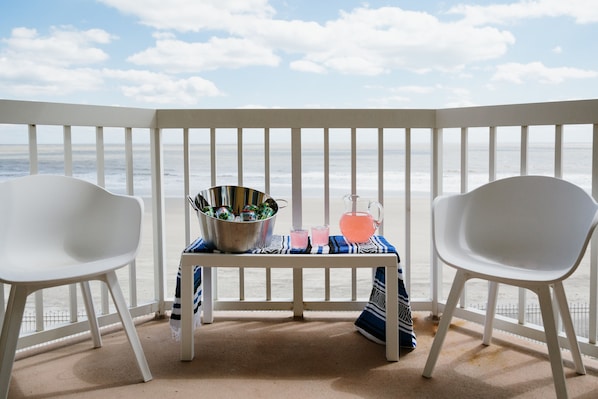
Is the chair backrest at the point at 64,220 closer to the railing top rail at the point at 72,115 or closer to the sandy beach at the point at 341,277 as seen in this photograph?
the railing top rail at the point at 72,115

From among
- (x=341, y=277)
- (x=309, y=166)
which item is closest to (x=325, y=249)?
(x=341, y=277)

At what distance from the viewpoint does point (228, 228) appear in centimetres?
179

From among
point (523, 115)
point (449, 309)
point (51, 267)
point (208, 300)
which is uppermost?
point (523, 115)

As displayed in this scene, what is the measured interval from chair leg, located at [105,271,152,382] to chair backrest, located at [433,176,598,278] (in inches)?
39.2

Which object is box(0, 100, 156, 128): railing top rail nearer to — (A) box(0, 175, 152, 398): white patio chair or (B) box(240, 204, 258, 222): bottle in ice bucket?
(A) box(0, 175, 152, 398): white patio chair

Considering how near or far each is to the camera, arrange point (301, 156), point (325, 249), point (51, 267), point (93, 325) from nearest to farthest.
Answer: point (51, 267), point (325, 249), point (93, 325), point (301, 156)

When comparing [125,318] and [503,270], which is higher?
[503,270]

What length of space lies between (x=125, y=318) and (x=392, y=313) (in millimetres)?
865

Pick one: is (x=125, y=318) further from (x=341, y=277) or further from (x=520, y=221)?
(x=341, y=277)

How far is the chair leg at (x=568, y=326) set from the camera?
1.63 meters

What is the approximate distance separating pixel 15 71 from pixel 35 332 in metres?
10.8

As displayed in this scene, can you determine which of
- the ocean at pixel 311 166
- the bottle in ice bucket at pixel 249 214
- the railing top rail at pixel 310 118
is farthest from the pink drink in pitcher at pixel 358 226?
the ocean at pixel 311 166

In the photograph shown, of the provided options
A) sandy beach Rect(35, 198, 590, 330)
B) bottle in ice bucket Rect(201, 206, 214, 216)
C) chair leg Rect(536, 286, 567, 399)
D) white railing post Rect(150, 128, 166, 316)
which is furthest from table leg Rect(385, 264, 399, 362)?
sandy beach Rect(35, 198, 590, 330)

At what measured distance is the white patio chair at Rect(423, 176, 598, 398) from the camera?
4.94 ft
